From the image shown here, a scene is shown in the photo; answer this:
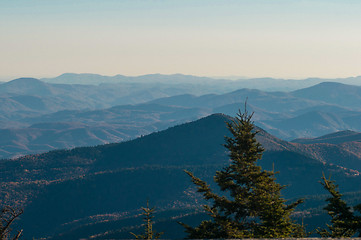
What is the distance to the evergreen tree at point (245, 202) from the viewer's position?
103 ft

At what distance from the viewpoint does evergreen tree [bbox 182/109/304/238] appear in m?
31.4

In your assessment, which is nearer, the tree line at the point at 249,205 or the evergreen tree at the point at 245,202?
the tree line at the point at 249,205

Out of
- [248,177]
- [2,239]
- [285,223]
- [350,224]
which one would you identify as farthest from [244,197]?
[2,239]

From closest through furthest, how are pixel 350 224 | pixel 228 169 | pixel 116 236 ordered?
pixel 350 224 → pixel 228 169 → pixel 116 236

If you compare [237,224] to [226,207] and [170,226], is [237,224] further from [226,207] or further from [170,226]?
[170,226]

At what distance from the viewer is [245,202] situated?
110ft

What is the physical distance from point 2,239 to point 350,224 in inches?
772

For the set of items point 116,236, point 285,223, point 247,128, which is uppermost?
point 247,128

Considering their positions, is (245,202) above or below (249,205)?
above

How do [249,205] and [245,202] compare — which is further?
[245,202]

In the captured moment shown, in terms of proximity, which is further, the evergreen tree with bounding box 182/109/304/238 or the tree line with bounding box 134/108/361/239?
the evergreen tree with bounding box 182/109/304/238

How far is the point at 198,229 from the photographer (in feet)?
108

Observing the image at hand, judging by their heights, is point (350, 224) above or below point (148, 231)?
above

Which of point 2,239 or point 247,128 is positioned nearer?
point 2,239
